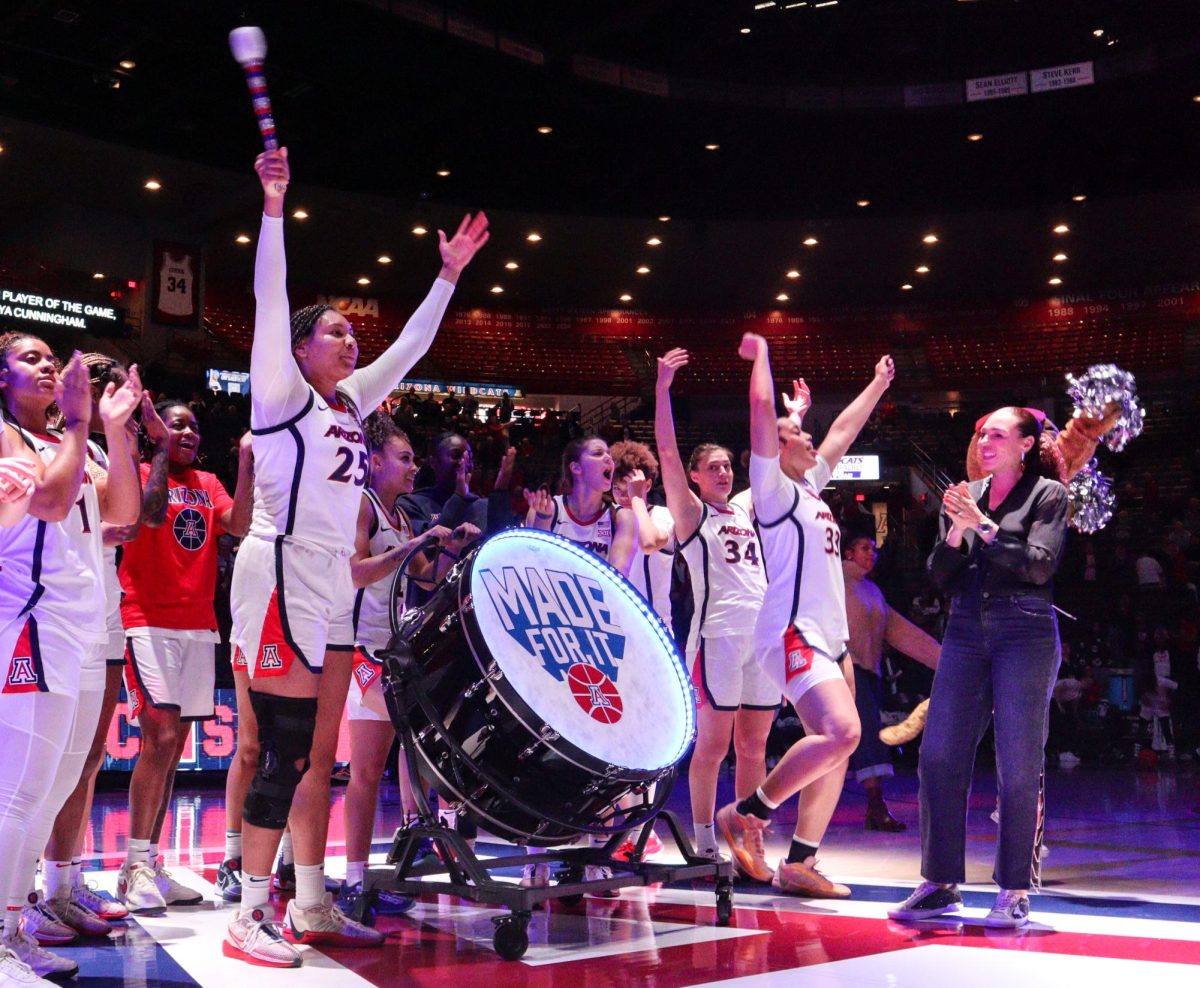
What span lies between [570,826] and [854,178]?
68.6ft

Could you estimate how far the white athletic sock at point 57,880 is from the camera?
404 centimetres

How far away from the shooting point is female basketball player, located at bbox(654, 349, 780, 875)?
5.52 meters

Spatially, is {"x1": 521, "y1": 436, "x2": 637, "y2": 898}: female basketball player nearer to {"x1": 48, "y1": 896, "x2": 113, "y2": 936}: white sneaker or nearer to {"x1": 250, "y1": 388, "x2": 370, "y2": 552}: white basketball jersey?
{"x1": 250, "y1": 388, "x2": 370, "y2": 552}: white basketball jersey

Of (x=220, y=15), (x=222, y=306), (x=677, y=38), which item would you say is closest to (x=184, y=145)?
(x=220, y=15)

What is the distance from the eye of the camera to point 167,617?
485cm

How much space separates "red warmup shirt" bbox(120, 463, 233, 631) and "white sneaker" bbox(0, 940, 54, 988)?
1778 mm

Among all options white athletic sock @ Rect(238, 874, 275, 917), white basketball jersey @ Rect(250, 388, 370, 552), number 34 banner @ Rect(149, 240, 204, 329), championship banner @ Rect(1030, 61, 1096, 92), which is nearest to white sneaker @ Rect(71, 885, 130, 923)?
white athletic sock @ Rect(238, 874, 275, 917)

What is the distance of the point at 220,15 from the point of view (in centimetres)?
1611

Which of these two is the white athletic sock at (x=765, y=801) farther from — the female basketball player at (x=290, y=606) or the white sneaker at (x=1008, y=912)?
the female basketball player at (x=290, y=606)

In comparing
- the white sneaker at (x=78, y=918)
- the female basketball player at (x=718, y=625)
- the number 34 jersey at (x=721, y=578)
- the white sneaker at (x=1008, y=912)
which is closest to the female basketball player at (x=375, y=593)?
the white sneaker at (x=78, y=918)

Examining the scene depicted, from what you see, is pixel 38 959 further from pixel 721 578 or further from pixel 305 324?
pixel 721 578

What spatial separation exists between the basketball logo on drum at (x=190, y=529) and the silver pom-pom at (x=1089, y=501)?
3941 millimetres

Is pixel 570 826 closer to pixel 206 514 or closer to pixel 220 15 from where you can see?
pixel 206 514

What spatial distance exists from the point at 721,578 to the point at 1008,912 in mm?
2202
